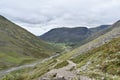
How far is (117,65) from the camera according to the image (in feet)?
140

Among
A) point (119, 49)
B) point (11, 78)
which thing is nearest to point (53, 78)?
point (119, 49)

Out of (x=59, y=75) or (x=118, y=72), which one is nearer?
(x=59, y=75)

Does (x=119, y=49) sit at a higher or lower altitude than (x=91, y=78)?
higher

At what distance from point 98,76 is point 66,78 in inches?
139

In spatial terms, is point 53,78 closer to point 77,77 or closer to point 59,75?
point 59,75

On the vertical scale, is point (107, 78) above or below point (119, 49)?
below

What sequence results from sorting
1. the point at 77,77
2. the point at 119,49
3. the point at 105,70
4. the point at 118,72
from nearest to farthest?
the point at 77,77, the point at 118,72, the point at 105,70, the point at 119,49

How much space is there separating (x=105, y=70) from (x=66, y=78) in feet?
40.0

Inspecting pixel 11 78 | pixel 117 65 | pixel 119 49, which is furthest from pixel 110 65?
pixel 11 78

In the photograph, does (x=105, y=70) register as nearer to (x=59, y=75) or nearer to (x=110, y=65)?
(x=110, y=65)

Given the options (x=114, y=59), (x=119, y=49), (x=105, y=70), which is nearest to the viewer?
(x=105, y=70)

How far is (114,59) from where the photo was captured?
152 ft

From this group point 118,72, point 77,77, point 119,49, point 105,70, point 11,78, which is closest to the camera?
point 77,77

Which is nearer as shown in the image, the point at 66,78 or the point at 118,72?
the point at 66,78
